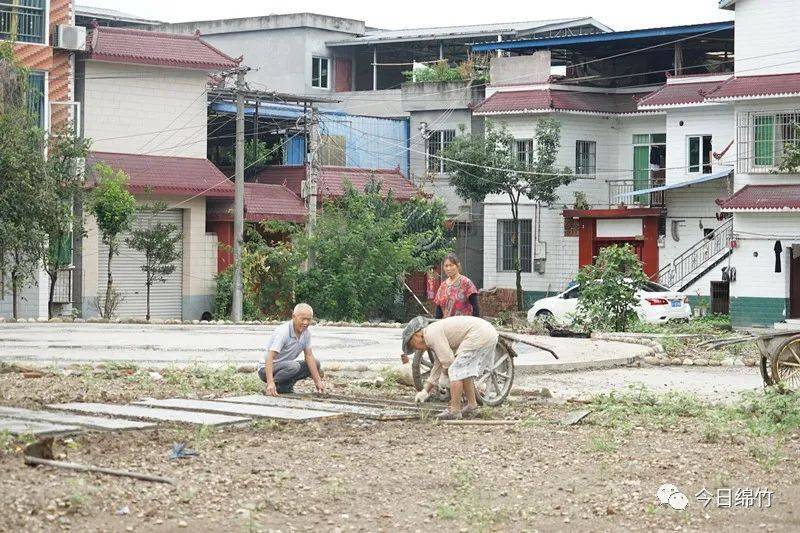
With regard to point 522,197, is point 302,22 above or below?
above

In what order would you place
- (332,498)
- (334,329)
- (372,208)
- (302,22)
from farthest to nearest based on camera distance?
1. (302,22)
2. (372,208)
3. (334,329)
4. (332,498)

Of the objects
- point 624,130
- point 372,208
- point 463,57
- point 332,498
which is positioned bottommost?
point 332,498

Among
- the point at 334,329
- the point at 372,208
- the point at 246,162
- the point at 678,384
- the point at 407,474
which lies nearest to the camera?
the point at 407,474

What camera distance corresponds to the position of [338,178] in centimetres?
5456

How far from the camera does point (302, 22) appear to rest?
63.1 meters

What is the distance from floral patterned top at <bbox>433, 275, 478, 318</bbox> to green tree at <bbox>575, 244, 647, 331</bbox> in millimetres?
14243

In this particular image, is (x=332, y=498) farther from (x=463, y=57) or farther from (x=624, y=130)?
(x=463, y=57)

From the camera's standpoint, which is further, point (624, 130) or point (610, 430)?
point (624, 130)

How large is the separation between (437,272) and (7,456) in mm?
42035

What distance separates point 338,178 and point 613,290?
948 inches

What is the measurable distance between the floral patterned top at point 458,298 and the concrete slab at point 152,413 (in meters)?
4.26

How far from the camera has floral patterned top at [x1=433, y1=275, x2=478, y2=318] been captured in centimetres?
1795

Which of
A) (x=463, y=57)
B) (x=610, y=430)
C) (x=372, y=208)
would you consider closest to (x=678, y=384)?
(x=610, y=430)

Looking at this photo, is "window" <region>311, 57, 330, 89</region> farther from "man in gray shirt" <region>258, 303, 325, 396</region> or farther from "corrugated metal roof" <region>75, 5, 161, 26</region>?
"man in gray shirt" <region>258, 303, 325, 396</region>
